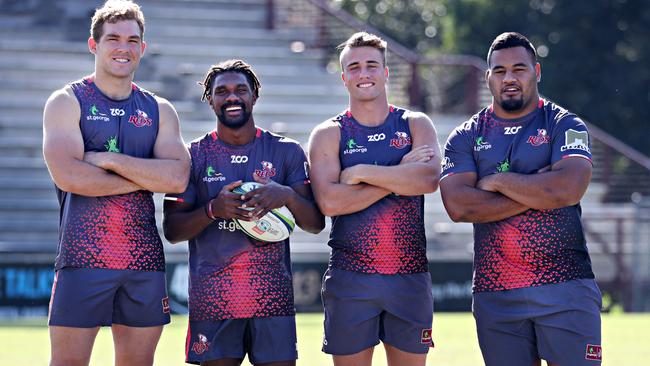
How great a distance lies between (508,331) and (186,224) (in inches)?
78.3

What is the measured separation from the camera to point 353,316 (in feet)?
22.2

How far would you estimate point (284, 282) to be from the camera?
6812 millimetres

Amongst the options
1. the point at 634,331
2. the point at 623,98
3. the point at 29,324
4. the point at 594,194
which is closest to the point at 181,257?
the point at 29,324

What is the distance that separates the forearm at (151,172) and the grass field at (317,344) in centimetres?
383

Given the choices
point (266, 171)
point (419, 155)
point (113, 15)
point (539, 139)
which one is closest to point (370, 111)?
point (419, 155)

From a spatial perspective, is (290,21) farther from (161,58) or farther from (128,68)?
(128,68)

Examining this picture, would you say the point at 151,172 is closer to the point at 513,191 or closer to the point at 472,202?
the point at 472,202

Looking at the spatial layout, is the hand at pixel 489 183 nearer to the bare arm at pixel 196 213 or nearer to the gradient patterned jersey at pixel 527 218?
the gradient patterned jersey at pixel 527 218

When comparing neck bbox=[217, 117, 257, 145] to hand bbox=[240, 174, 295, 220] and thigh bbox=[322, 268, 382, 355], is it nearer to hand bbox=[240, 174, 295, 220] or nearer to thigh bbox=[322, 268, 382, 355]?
hand bbox=[240, 174, 295, 220]

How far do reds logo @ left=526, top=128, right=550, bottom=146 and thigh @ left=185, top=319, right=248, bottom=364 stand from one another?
200cm

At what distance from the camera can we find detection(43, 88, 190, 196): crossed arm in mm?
6418

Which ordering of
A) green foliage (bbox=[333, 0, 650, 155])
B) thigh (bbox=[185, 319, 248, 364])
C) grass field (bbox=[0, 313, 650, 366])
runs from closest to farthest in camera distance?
thigh (bbox=[185, 319, 248, 364]) → grass field (bbox=[0, 313, 650, 366]) → green foliage (bbox=[333, 0, 650, 155])

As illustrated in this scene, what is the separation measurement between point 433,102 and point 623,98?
8.73m

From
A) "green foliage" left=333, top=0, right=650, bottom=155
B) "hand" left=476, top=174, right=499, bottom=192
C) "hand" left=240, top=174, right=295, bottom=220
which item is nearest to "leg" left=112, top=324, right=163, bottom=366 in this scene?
"hand" left=240, top=174, right=295, bottom=220
